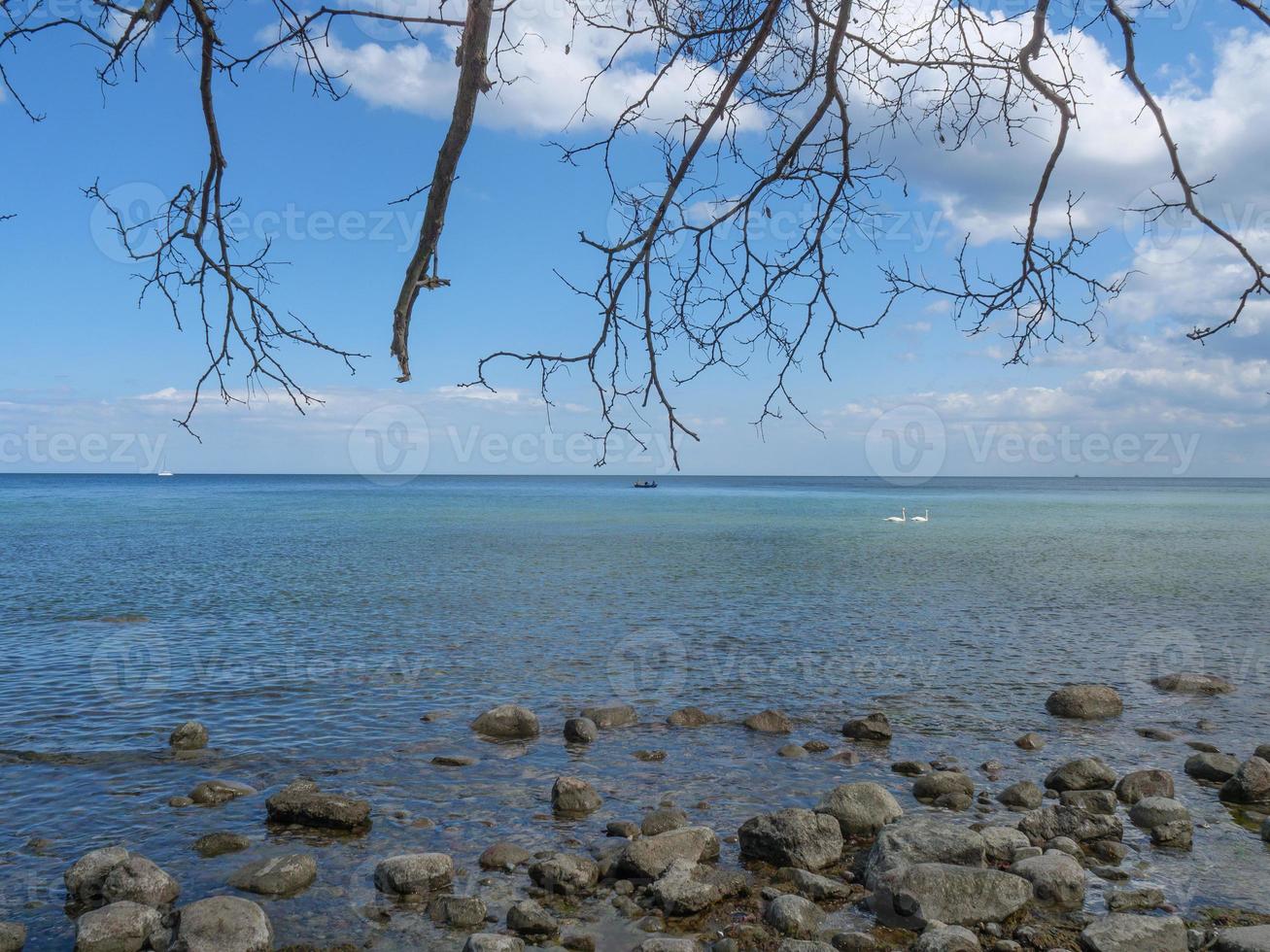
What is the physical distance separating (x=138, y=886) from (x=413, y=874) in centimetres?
203

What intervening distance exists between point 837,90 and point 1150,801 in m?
7.82

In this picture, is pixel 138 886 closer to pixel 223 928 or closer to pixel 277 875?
pixel 277 875

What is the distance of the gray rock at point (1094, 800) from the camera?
30.0ft

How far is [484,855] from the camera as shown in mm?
8180

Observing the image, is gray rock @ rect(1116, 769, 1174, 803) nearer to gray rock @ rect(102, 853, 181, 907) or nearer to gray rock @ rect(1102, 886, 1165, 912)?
gray rock @ rect(1102, 886, 1165, 912)

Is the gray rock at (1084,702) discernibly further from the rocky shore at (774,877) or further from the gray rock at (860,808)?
the gray rock at (860,808)

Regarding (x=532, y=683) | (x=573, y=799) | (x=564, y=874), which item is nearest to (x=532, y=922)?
(x=564, y=874)

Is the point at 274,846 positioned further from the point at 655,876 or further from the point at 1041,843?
the point at 1041,843

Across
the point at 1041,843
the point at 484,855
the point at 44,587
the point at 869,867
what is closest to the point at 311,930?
the point at 484,855

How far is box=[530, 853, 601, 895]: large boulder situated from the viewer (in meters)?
7.54

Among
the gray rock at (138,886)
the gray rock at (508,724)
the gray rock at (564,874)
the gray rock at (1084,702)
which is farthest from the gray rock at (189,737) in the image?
the gray rock at (1084,702)

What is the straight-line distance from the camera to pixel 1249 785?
9.76 m

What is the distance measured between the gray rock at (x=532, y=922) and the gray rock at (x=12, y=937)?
132 inches

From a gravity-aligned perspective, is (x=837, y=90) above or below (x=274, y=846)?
above
